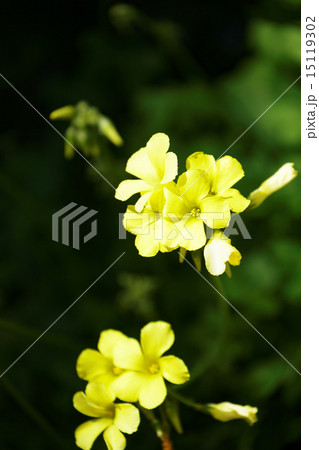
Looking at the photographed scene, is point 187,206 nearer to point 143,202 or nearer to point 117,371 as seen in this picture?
point 143,202

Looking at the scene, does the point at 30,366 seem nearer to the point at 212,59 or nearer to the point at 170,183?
the point at 170,183

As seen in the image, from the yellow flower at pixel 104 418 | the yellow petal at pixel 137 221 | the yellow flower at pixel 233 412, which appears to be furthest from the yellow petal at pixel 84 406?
the yellow petal at pixel 137 221

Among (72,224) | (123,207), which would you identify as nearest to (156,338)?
(72,224)

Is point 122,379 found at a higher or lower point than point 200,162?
lower

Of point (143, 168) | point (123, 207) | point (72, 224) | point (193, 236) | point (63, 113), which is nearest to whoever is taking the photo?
point (193, 236)

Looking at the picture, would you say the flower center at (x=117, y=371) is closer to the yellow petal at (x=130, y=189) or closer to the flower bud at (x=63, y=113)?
the yellow petal at (x=130, y=189)

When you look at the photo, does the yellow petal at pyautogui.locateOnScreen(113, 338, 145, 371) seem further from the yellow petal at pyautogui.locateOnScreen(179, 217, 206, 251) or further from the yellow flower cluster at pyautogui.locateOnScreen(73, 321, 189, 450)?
the yellow petal at pyautogui.locateOnScreen(179, 217, 206, 251)

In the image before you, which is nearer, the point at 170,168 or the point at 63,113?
the point at 170,168

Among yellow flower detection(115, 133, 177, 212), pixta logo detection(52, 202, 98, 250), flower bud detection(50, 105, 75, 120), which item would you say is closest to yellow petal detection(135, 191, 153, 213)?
yellow flower detection(115, 133, 177, 212)
